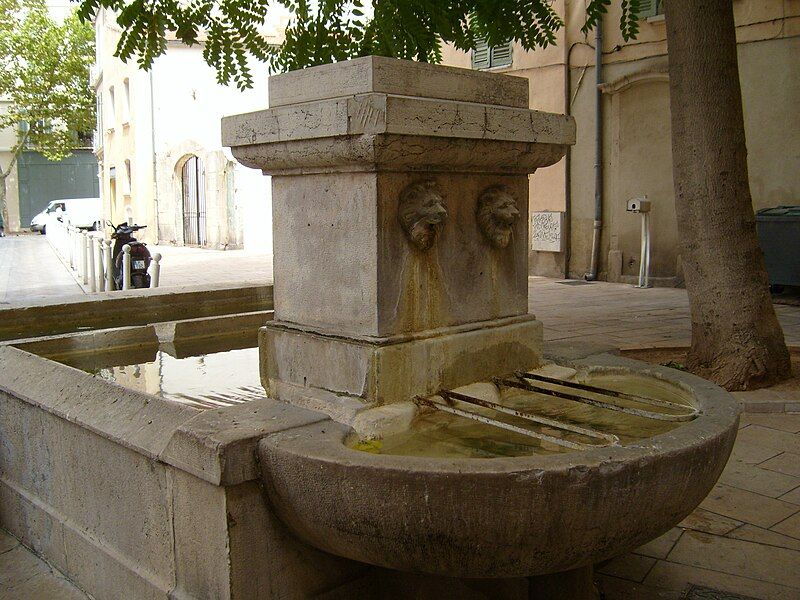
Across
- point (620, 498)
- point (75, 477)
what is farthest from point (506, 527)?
point (75, 477)

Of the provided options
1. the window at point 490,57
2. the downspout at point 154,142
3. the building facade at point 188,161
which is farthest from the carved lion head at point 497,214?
the downspout at point 154,142

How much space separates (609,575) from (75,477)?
2.06m

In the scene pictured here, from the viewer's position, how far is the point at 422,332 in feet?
9.91

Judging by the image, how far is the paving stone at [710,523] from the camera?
357 cm

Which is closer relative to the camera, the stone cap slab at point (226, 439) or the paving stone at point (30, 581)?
the stone cap slab at point (226, 439)

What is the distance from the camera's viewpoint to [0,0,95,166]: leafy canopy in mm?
32438

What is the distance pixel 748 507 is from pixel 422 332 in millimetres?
1886

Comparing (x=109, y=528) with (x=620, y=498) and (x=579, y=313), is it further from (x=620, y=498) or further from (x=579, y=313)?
(x=579, y=313)

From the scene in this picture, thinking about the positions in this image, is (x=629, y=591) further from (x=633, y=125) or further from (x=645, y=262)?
(x=633, y=125)

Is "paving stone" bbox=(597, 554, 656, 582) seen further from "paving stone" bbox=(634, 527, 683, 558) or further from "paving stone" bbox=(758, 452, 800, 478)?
"paving stone" bbox=(758, 452, 800, 478)

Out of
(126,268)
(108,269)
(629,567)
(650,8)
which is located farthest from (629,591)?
(650,8)

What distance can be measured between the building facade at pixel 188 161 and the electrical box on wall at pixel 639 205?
11.9 m

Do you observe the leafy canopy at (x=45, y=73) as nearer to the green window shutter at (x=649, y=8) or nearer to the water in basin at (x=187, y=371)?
the green window shutter at (x=649, y=8)

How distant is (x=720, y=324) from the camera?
18.7 feet
